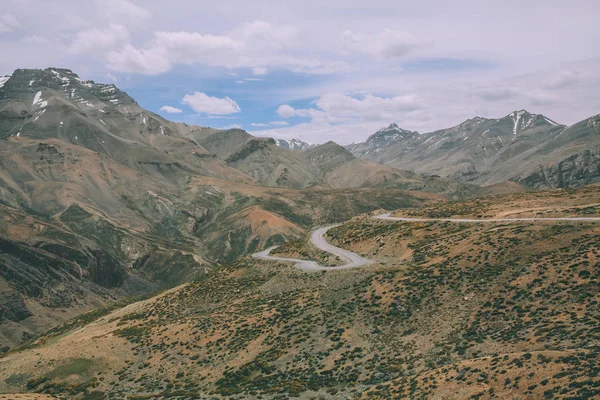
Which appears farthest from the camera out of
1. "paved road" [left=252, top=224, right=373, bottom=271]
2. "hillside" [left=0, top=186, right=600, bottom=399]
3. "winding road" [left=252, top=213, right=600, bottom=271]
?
"paved road" [left=252, top=224, right=373, bottom=271]

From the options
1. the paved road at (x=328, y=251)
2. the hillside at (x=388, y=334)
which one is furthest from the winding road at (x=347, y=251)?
the hillside at (x=388, y=334)

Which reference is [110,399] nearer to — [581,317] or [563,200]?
[581,317]

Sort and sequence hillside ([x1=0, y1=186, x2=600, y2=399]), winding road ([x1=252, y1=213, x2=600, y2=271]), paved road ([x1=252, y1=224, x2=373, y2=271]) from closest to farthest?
1. hillside ([x1=0, y1=186, x2=600, y2=399])
2. winding road ([x1=252, y1=213, x2=600, y2=271])
3. paved road ([x1=252, y1=224, x2=373, y2=271])

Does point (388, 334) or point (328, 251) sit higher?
point (328, 251)

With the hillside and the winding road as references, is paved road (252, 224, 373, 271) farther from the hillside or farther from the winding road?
the hillside

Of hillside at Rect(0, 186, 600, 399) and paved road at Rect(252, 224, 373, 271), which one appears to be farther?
paved road at Rect(252, 224, 373, 271)

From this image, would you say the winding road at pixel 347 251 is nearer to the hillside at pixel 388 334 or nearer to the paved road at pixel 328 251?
the paved road at pixel 328 251

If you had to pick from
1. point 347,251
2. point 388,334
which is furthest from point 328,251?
point 388,334

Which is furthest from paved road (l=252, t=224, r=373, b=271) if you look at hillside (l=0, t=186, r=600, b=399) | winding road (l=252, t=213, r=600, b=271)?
hillside (l=0, t=186, r=600, b=399)

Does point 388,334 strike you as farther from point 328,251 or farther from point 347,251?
point 328,251
